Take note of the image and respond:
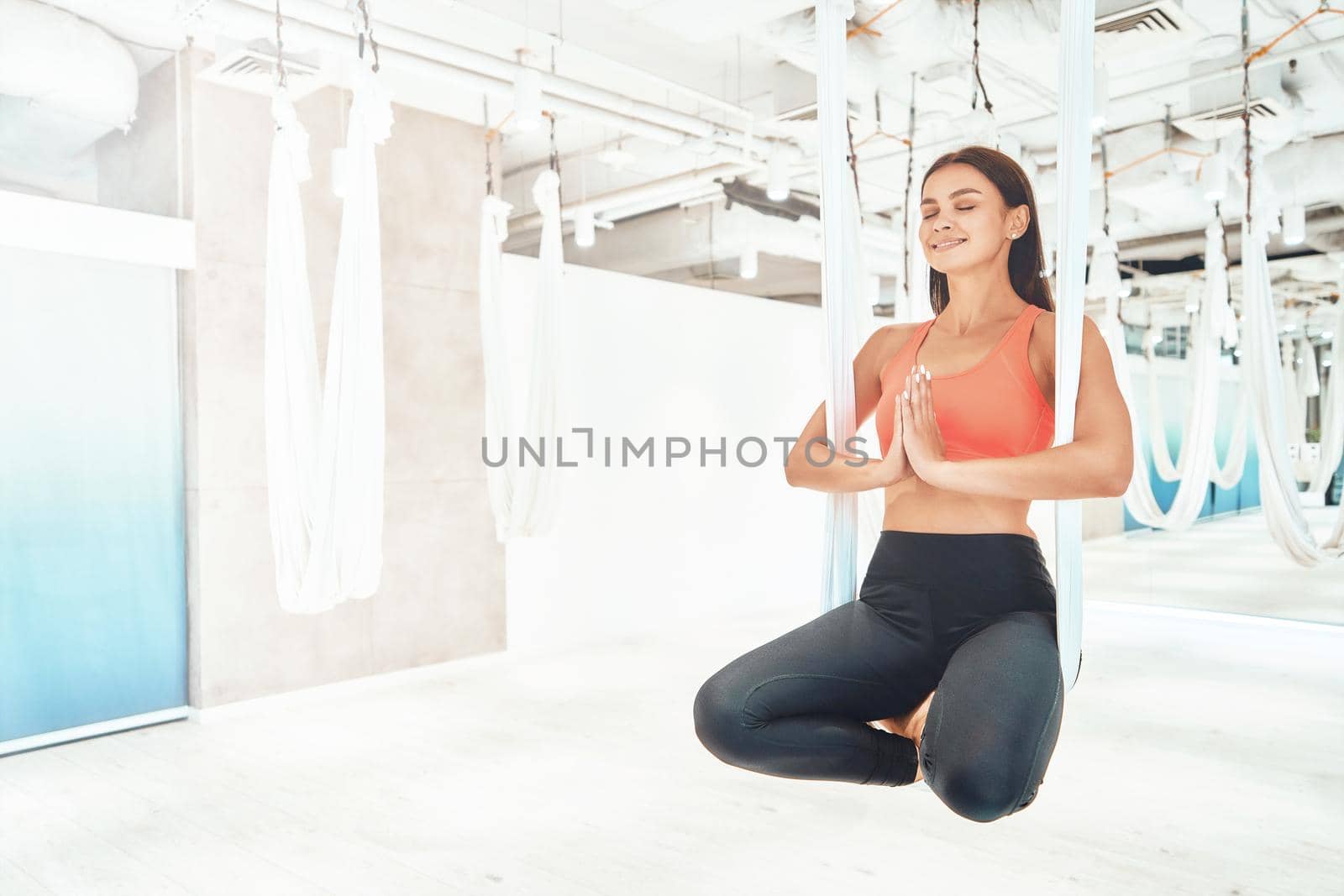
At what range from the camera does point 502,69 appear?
326 cm

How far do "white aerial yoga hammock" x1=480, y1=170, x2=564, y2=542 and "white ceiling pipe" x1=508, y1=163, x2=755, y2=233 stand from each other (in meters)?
1.03

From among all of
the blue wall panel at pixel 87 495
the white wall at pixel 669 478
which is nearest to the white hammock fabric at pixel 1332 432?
the white wall at pixel 669 478

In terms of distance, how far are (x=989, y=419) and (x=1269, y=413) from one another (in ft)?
9.92

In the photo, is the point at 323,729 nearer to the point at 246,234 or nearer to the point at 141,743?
the point at 141,743

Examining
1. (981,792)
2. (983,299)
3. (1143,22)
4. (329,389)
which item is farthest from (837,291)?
(1143,22)

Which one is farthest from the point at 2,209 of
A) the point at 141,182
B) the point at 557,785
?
the point at 557,785

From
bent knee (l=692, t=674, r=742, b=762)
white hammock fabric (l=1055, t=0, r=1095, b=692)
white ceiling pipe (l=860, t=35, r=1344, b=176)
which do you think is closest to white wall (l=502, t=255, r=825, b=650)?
white ceiling pipe (l=860, t=35, r=1344, b=176)

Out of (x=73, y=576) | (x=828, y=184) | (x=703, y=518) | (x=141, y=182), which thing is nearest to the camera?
(x=828, y=184)

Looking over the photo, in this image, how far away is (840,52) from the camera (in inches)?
68.4

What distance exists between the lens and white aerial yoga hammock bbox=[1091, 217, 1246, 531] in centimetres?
426

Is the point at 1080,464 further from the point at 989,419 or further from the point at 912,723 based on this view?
the point at 912,723

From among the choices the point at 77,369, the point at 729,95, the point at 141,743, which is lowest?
the point at 141,743

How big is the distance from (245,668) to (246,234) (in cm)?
167

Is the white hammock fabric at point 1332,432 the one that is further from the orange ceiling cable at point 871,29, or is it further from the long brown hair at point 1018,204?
the long brown hair at point 1018,204
